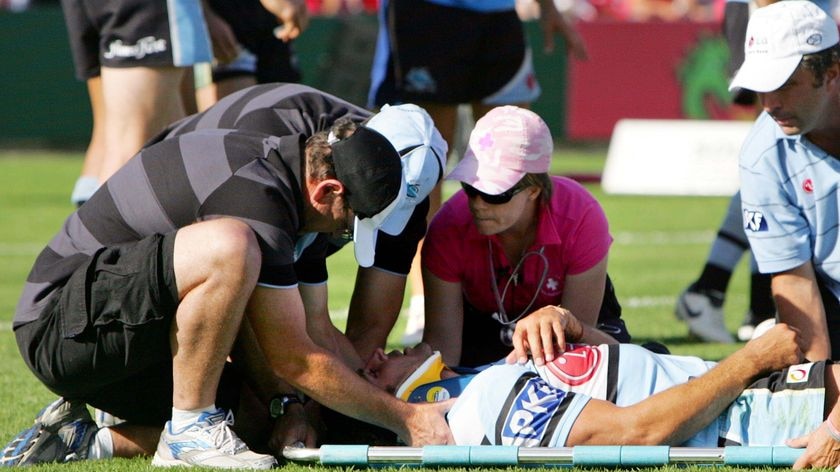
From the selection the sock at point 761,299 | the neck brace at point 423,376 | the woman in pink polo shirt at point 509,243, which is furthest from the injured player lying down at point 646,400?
the sock at point 761,299

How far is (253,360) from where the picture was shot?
4484 mm

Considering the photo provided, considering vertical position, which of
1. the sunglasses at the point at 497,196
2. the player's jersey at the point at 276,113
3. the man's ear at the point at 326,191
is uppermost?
the man's ear at the point at 326,191

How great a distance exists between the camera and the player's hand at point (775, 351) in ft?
13.8

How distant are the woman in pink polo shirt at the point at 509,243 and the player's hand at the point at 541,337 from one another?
28cm

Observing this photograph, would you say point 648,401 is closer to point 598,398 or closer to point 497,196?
point 598,398

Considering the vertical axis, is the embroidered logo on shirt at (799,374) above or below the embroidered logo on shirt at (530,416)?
above

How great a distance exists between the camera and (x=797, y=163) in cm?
477

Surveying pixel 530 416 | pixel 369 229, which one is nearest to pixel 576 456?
pixel 530 416

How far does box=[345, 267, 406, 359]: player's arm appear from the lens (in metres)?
4.92

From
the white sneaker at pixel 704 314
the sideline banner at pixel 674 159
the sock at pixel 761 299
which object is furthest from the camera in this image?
the sideline banner at pixel 674 159

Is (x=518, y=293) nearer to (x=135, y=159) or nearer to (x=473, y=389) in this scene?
(x=473, y=389)

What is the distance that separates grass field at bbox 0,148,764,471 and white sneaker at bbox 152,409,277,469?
0.09 meters

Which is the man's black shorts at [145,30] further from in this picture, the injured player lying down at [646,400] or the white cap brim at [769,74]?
the white cap brim at [769,74]

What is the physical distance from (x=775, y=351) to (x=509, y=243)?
1.14 meters
